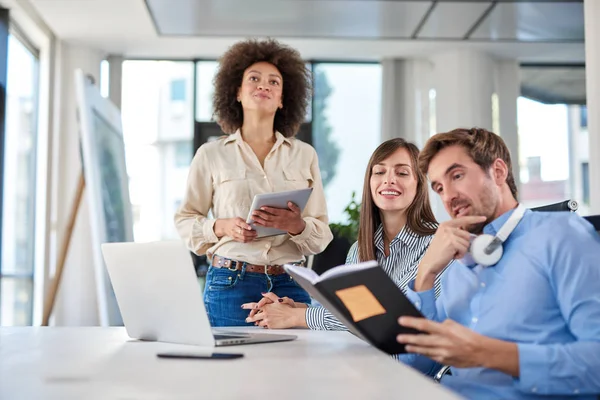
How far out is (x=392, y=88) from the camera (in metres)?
7.09

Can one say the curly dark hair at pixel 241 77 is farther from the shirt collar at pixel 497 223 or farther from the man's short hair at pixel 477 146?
the shirt collar at pixel 497 223

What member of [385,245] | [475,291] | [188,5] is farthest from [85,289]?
[475,291]

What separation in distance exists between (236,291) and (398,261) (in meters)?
0.59

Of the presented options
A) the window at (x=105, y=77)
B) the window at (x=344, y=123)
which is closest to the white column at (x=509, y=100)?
the window at (x=344, y=123)

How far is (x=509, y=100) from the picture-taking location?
7227 millimetres

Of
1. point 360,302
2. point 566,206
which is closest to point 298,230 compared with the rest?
point 566,206

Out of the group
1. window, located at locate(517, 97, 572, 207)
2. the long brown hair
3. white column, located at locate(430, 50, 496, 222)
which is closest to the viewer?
the long brown hair

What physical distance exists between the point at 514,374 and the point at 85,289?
5.59 metres

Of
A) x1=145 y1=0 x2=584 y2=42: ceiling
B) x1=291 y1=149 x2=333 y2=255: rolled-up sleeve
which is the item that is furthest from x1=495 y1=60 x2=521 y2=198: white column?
x1=291 y1=149 x2=333 y2=255: rolled-up sleeve

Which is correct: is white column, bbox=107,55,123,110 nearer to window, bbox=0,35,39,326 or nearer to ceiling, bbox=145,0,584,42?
window, bbox=0,35,39,326

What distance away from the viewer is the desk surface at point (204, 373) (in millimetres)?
1021

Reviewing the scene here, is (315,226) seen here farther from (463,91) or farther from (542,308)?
(463,91)

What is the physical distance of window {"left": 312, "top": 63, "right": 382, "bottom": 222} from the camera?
721 cm

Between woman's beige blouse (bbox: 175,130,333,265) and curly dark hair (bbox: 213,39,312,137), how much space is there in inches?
7.9
